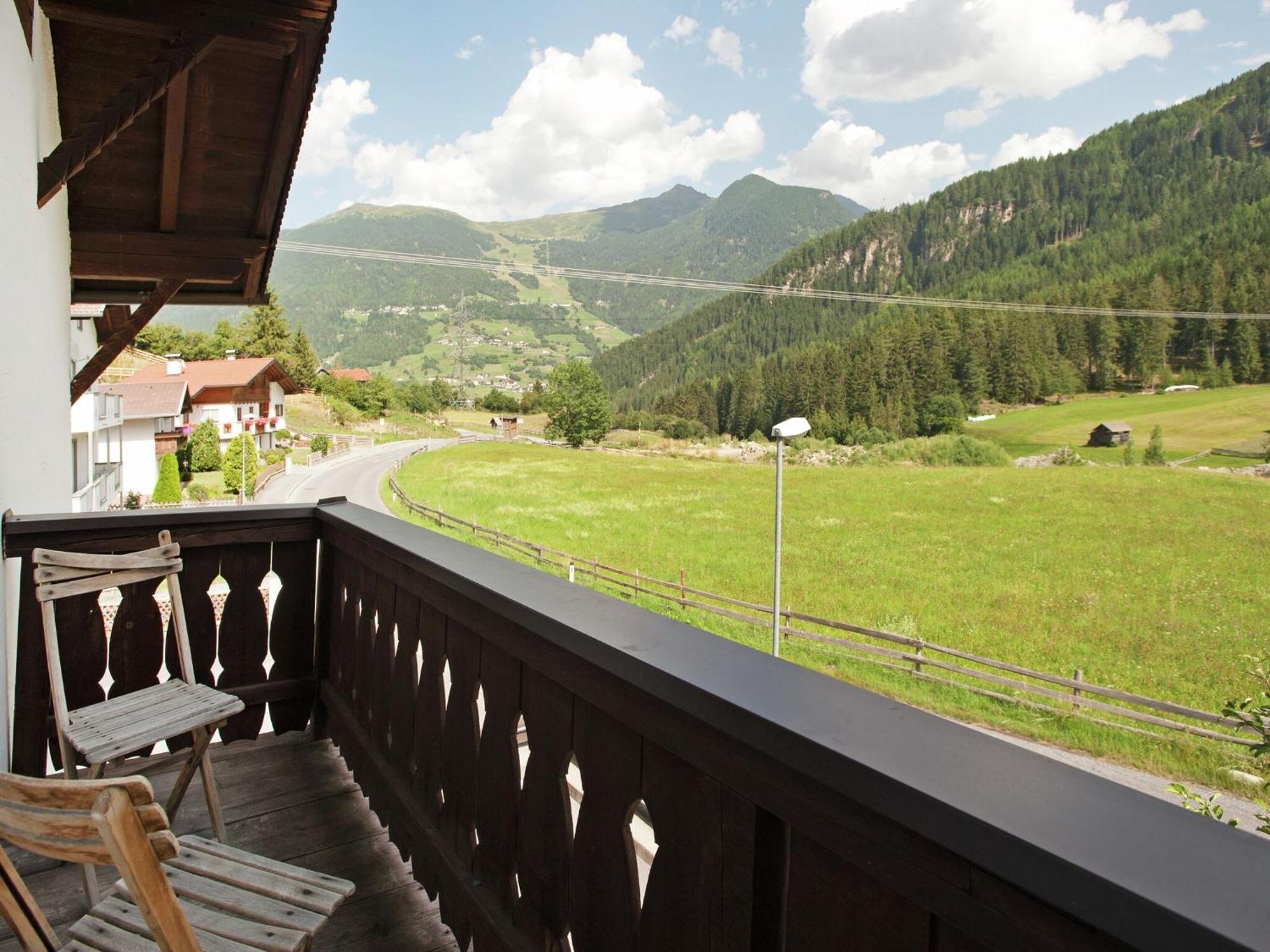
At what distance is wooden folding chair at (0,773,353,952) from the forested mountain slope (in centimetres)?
2631

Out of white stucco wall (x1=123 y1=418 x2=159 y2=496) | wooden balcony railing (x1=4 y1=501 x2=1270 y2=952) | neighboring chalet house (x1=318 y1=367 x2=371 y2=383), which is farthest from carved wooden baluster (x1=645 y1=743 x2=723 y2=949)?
neighboring chalet house (x1=318 y1=367 x2=371 y2=383)

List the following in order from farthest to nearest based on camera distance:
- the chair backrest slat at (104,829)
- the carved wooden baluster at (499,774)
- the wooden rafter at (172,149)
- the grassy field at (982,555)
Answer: the grassy field at (982,555) < the wooden rafter at (172,149) < the carved wooden baluster at (499,774) < the chair backrest slat at (104,829)

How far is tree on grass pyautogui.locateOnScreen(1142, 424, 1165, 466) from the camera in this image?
20.0m

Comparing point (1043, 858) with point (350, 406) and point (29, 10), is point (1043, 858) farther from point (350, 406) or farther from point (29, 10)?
point (350, 406)

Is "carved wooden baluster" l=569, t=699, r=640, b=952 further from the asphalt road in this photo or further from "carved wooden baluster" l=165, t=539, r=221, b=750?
the asphalt road

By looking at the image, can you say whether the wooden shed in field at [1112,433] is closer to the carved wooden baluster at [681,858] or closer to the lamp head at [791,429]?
the lamp head at [791,429]

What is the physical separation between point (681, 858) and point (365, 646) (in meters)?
1.24

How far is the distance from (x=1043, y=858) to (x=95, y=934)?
111 cm

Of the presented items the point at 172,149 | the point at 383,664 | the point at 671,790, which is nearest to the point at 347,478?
the point at 172,149

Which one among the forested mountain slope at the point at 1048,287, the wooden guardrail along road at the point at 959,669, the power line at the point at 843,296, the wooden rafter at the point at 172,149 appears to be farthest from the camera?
the forested mountain slope at the point at 1048,287

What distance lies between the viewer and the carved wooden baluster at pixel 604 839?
797mm

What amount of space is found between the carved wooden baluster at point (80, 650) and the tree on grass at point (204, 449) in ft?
81.5

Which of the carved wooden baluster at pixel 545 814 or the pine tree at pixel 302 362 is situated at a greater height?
the pine tree at pixel 302 362

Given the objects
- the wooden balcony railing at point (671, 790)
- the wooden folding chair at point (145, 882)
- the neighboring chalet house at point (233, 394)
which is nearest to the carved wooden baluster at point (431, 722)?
the wooden balcony railing at point (671, 790)
